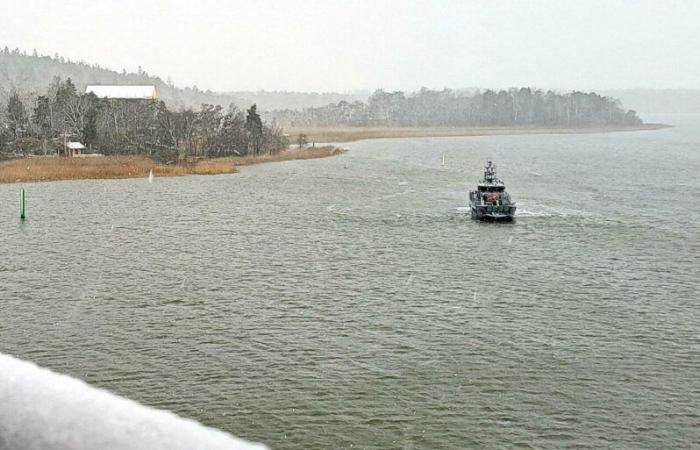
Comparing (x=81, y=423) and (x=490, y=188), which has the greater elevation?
(x=81, y=423)

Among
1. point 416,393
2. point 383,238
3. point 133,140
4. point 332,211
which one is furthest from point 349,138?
point 416,393

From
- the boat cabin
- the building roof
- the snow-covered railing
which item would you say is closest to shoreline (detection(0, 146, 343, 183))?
the boat cabin

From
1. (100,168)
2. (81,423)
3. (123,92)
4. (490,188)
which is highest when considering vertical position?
(123,92)

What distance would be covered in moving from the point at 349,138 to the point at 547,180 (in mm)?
104626

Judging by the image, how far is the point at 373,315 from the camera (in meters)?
32.1

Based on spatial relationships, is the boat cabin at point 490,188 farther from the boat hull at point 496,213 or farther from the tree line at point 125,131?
the tree line at point 125,131

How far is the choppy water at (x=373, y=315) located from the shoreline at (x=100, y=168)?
18475mm

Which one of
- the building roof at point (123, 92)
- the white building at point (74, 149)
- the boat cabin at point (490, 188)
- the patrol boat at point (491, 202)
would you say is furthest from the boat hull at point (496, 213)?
the building roof at point (123, 92)

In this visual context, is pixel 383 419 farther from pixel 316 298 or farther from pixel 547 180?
pixel 547 180

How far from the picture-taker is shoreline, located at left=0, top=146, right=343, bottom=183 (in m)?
85.8

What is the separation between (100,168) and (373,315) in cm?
6901

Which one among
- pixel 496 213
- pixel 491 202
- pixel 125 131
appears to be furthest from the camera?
pixel 125 131

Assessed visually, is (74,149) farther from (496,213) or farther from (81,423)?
(81,423)

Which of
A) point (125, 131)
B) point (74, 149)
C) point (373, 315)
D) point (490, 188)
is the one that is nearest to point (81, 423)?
point (373, 315)
